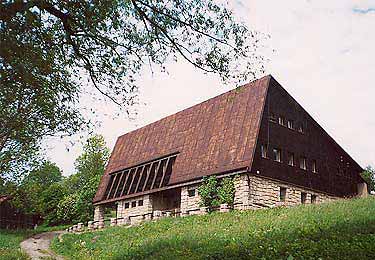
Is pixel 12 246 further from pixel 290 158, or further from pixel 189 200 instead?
pixel 290 158

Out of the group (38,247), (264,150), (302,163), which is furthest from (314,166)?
(38,247)

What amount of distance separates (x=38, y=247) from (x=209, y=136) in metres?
13.0

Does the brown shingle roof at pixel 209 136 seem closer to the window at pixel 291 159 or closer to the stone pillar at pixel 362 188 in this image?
the window at pixel 291 159

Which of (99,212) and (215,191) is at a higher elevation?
(215,191)

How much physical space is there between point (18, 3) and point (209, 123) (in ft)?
83.2

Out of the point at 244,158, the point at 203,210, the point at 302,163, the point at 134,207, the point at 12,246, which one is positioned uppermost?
the point at 302,163

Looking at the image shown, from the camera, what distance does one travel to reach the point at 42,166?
3300 centimetres

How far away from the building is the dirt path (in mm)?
5953

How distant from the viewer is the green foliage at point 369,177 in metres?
36.4

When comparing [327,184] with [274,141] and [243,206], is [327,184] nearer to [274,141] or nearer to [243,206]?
[274,141]

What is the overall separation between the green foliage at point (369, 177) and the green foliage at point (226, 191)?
14.4 metres

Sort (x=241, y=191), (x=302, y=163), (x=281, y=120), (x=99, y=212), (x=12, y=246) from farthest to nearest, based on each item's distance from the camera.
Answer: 1. (x=99, y=212)
2. (x=302, y=163)
3. (x=281, y=120)
4. (x=12, y=246)
5. (x=241, y=191)

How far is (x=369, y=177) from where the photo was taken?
36719 mm

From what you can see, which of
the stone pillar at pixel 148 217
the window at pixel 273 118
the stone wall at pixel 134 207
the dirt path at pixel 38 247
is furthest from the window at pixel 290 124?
the dirt path at pixel 38 247
